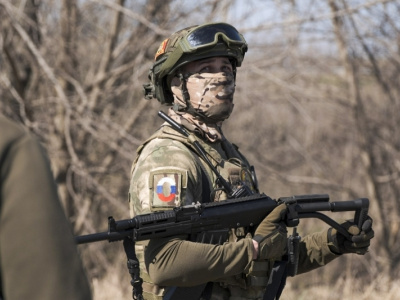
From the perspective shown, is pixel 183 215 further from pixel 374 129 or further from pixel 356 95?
pixel 374 129

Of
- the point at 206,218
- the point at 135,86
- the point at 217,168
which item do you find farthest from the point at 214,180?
the point at 135,86

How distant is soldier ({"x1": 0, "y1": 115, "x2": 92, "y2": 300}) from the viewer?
124 centimetres

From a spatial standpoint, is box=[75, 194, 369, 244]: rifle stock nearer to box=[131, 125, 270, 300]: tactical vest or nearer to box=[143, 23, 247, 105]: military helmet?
box=[131, 125, 270, 300]: tactical vest

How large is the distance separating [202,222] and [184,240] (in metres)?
0.10

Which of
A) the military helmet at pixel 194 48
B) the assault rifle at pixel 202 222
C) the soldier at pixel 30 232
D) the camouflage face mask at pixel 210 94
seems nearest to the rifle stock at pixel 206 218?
the assault rifle at pixel 202 222

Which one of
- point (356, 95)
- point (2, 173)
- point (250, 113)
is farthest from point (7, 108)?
point (2, 173)

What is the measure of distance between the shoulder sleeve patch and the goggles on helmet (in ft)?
1.94

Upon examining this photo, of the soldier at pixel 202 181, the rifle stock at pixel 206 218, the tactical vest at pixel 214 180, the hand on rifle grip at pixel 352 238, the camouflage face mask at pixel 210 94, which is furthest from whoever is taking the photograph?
the hand on rifle grip at pixel 352 238

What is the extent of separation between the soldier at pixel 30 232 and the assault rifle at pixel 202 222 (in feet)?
5.05

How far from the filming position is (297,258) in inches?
133

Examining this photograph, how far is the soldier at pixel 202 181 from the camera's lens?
297 centimetres

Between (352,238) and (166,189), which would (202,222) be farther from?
(352,238)

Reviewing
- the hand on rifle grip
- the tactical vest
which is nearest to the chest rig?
the tactical vest

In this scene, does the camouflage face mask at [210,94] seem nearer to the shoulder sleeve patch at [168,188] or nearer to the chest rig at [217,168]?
the chest rig at [217,168]
